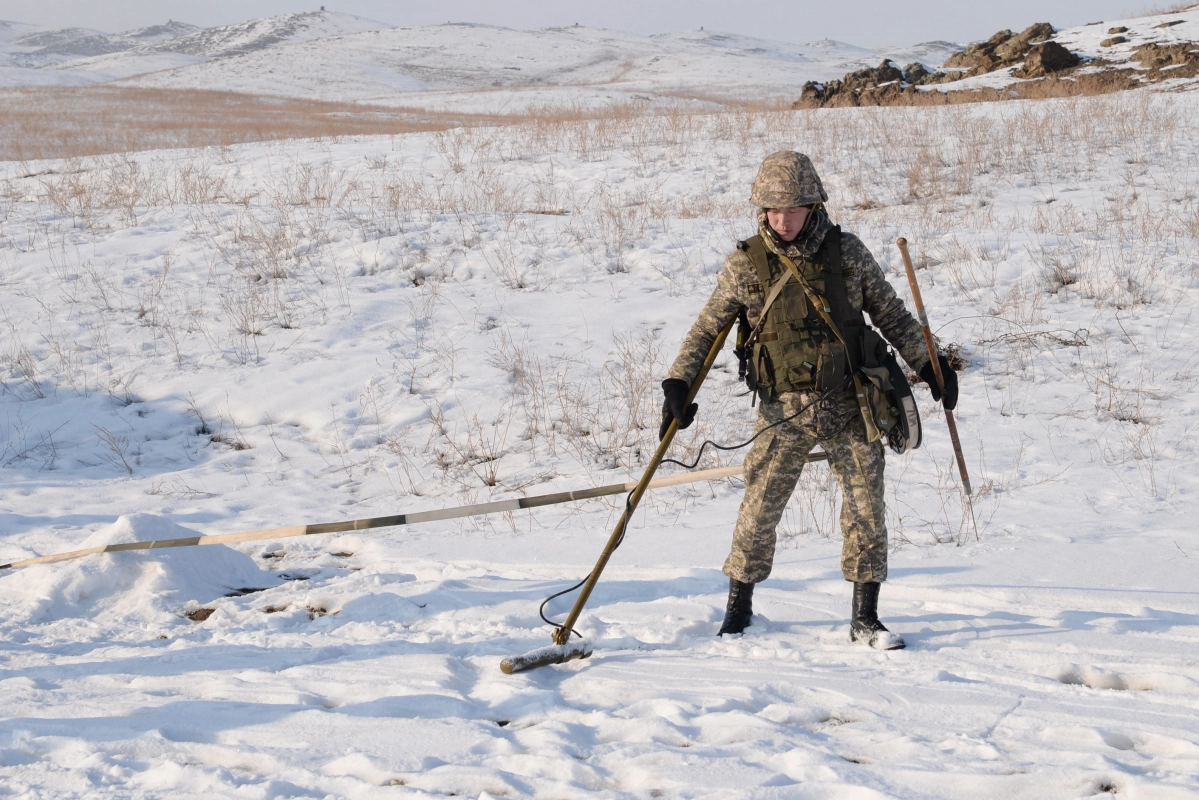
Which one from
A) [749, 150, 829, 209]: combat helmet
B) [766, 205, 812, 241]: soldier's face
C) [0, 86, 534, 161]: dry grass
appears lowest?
[766, 205, 812, 241]: soldier's face

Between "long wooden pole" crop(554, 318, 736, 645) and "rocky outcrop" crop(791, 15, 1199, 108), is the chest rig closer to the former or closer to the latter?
"long wooden pole" crop(554, 318, 736, 645)

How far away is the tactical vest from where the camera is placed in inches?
124

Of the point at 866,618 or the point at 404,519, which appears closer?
the point at 866,618

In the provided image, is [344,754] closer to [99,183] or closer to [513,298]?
[513,298]

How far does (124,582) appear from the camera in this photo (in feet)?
13.7

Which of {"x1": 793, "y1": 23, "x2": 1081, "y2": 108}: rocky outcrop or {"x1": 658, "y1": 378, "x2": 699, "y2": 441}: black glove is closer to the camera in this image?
{"x1": 658, "y1": 378, "x2": 699, "y2": 441}: black glove

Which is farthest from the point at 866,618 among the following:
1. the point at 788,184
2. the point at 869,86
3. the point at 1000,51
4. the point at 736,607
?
the point at 1000,51

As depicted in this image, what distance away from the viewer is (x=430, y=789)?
Result: 2.36 m

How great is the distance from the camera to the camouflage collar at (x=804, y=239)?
312cm

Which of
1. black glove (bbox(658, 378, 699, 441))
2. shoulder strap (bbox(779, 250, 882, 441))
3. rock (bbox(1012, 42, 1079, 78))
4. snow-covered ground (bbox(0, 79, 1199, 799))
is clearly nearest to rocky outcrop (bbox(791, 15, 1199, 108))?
rock (bbox(1012, 42, 1079, 78))

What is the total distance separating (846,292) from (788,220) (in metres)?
0.36

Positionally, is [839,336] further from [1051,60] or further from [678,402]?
[1051,60]

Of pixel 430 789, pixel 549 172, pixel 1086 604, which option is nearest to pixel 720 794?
pixel 430 789

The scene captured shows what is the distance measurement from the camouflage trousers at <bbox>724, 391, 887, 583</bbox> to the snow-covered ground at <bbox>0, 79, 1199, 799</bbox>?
1.16 ft
